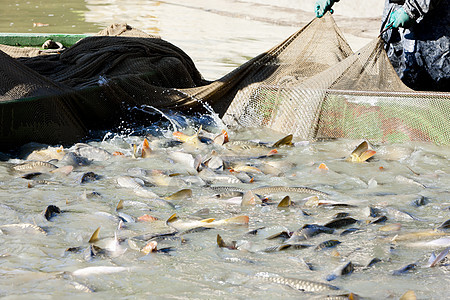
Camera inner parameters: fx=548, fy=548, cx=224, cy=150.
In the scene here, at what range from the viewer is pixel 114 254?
276 cm

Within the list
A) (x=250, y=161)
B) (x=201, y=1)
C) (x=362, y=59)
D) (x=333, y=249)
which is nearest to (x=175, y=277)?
(x=333, y=249)

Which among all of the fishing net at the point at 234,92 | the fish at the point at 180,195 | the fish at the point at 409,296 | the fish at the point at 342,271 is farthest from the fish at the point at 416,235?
the fishing net at the point at 234,92

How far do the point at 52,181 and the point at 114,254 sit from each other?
4.16ft

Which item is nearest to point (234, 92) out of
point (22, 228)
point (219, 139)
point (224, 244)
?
point (219, 139)

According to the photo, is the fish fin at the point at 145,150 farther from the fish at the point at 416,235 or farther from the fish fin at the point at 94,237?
the fish at the point at 416,235

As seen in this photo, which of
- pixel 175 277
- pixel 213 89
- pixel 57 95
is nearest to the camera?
pixel 175 277

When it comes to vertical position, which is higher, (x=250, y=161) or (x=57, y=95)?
(x=57, y=95)

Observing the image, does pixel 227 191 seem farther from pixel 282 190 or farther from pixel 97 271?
pixel 97 271

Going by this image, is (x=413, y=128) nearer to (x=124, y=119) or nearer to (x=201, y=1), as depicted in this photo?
(x=124, y=119)

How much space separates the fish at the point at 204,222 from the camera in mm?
3096

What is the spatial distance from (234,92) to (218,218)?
258cm

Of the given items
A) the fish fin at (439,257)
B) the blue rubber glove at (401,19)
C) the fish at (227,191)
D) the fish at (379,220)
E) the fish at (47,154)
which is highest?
the blue rubber glove at (401,19)

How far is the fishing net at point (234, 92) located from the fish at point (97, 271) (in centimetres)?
226

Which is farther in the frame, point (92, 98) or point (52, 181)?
point (92, 98)
